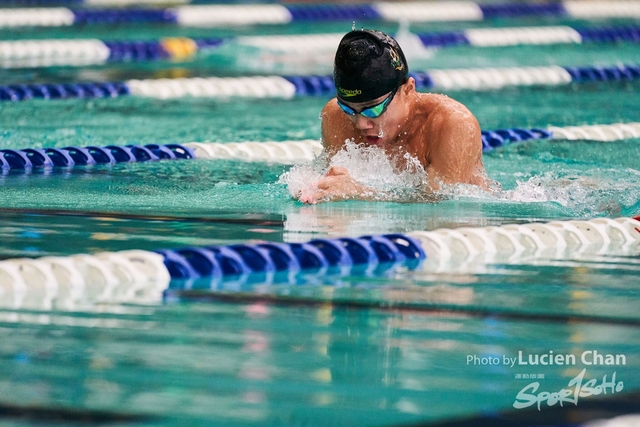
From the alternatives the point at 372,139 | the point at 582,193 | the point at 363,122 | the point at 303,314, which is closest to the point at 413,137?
the point at 372,139

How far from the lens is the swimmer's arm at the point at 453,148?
12.5ft

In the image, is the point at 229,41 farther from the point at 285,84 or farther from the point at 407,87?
the point at 407,87

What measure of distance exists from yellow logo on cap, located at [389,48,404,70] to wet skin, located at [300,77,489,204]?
0.11m

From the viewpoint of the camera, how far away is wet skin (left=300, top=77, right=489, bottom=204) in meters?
3.78

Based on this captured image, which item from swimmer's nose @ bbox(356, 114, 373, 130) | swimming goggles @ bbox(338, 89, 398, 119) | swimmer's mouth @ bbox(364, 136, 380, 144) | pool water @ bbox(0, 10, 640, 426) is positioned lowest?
pool water @ bbox(0, 10, 640, 426)

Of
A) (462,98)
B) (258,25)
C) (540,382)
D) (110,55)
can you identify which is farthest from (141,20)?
(540,382)

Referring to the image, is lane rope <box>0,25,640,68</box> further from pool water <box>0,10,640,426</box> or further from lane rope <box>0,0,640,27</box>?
pool water <box>0,10,640,426</box>

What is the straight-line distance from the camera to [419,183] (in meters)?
3.97

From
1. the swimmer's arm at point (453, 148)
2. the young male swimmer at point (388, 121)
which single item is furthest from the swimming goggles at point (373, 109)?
the swimmer's arm at point (453, 148)

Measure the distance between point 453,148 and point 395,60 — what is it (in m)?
0.36

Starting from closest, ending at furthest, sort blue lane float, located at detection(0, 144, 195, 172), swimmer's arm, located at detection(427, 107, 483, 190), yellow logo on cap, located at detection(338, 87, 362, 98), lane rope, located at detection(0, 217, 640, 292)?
lane rope, located at detection(0, 217, 640, 292) → yellow logo on cap, located at detection(338, 87, 362, 98) → swimmer's arm, located at detection(427, 107, 483, 190) → blue lane float, located at detection(0, 144, 195, 172)

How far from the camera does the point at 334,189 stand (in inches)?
147

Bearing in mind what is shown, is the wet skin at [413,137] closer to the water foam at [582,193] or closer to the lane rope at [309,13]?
the water foam at [582,193]

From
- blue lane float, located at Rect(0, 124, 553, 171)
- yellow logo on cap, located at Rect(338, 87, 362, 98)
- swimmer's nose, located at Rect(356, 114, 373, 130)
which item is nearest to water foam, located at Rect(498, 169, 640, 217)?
swimmer's nose, located at Rect(356, 114, 373, 130)
